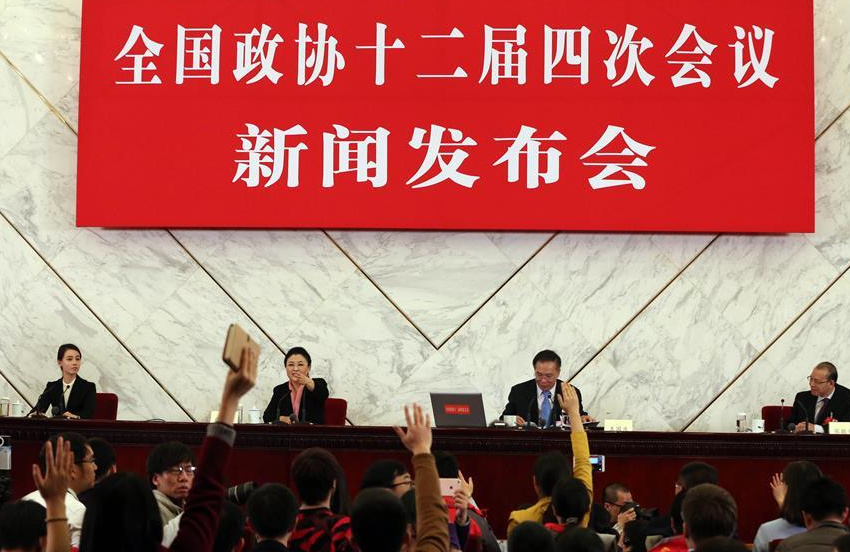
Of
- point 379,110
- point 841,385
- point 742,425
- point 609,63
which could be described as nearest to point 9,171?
point 379,110

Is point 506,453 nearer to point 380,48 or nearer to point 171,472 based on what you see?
point 171,472

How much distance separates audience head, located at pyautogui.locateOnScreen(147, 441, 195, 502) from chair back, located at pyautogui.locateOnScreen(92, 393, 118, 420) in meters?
3.34

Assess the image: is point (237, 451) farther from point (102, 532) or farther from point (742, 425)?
point (102, 532)

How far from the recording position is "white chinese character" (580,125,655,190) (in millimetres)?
7320

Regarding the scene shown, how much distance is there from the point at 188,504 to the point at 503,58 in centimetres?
560

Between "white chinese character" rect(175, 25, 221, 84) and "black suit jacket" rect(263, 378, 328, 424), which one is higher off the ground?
"white chinese character" rect(175, 25, 221, 84)

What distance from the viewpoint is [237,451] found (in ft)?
19.7

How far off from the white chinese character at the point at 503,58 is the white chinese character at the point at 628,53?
52 centimetres

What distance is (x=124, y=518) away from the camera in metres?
2.16

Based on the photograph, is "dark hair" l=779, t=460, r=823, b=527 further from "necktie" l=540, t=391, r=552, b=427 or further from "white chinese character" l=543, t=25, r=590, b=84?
"white chinese character" l=543, t=25, r=590, b=84

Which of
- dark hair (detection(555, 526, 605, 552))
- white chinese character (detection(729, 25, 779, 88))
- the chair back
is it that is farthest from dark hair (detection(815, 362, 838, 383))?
dark hair (detection(555, 526, 605, 552))

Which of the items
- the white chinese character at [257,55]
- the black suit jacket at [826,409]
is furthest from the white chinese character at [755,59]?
the white chinese character at [257,55]

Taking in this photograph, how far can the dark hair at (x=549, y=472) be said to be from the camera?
158 inches

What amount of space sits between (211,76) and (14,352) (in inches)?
82.4
